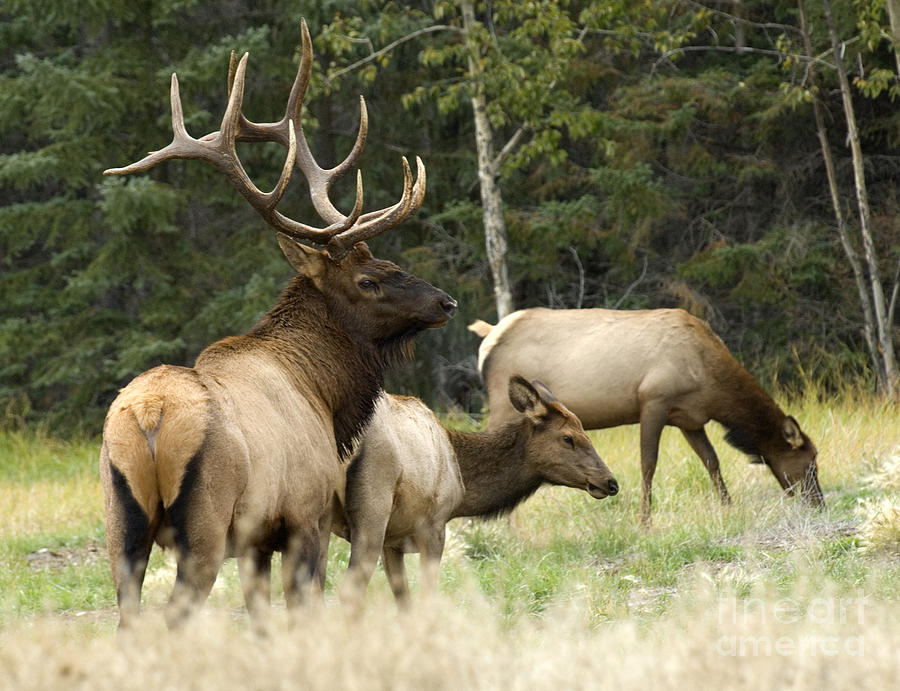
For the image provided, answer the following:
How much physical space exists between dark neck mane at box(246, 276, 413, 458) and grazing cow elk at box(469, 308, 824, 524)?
11.6ft

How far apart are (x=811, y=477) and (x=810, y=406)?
3.40 metres

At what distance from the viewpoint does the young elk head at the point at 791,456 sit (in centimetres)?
970

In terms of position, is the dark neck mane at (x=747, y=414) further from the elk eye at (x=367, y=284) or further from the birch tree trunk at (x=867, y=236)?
the birch tree trunk at (x=867, y=236)

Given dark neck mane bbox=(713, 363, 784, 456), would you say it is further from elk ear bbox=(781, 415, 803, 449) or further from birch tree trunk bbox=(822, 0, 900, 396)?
birch tree trunk bbox=(822, 0, 900, 396)

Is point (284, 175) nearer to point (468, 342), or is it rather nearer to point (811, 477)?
point (811, 477)

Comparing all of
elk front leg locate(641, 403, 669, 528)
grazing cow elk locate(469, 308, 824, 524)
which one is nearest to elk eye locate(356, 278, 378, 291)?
grazing cow elk locate(469, 308, 824, 524)

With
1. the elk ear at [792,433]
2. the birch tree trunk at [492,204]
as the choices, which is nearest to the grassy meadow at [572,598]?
the elk ear at [792,433]

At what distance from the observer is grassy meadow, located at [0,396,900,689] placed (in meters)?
3.30

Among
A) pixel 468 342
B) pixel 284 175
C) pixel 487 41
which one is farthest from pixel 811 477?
pixel 468 342

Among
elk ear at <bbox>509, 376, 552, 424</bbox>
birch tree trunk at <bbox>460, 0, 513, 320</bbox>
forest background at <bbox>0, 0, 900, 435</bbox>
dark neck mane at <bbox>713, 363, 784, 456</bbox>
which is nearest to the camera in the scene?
elk ear at <bbox>509, 376, 552, 424</bbox>

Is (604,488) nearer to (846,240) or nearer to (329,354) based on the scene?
(329,354)

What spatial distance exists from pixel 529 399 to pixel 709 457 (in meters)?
2.64

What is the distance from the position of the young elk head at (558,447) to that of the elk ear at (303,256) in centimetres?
203

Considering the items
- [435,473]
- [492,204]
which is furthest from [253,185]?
[492,204]
